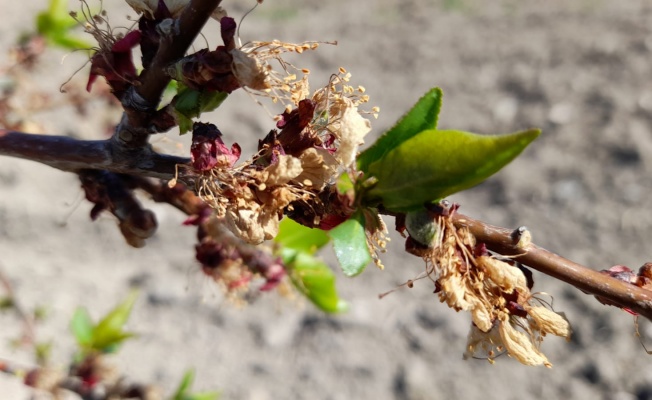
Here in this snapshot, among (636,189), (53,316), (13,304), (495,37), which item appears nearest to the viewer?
(13,304)

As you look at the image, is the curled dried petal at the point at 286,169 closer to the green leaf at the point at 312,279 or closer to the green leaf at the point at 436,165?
the green leaf at the point at 436,165

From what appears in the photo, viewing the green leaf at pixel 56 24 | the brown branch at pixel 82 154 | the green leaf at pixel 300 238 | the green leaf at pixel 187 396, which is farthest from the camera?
the green leaf at pixel 56 24

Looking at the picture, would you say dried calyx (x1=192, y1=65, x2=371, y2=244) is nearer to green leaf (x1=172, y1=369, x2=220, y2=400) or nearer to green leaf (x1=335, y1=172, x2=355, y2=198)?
green leaf (x1=335, y1=172, x2=355, y2=198)

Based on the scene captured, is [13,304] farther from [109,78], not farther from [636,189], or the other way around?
[636,189]

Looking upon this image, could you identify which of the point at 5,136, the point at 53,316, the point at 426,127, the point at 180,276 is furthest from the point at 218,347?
the point at 426,127

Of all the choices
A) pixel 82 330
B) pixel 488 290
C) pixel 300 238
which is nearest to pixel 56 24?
pixel 82 330

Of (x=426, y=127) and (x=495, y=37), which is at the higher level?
(x=426, y=127)

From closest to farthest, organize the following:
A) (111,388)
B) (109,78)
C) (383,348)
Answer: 1. (109,78)
2. (111,388)
3. (383,348)

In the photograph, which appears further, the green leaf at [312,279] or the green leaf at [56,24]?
the green leaf at [56,24]

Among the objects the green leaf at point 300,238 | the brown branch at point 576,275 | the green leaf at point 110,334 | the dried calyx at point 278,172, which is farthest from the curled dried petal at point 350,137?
the green leaf at point 110,334
